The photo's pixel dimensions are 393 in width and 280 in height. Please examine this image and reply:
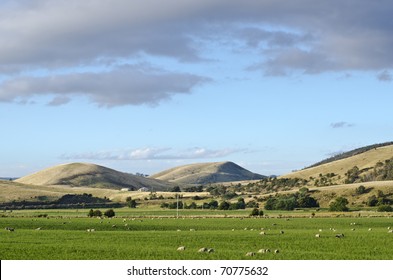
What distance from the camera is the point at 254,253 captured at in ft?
142

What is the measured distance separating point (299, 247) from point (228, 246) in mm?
5055

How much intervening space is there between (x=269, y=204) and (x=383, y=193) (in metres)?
35.0

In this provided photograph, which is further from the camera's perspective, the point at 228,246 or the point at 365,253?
the point at 228,246

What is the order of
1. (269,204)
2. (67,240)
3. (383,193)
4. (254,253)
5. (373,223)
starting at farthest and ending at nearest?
(383,193) < (269,204) < (373,223) < (67,240) < (254,253)

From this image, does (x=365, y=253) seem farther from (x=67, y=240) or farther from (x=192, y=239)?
(x=67, y=240)

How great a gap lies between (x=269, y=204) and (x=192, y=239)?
117423 millimetres

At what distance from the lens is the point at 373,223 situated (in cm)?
9531

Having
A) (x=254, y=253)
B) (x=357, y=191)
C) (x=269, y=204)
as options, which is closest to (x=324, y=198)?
(x=357, y=191)

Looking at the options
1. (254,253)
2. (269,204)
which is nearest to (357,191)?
(269,204)
